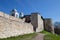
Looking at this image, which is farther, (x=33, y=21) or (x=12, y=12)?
(x=12, y=12)

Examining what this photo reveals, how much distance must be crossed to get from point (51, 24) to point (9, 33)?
71.6ft

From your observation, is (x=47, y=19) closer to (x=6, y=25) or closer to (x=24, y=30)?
(x=24, y=30)

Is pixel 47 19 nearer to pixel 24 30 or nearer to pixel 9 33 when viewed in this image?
pixel 24 30

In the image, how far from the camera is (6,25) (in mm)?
16781

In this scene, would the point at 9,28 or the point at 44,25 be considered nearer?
the point at 9,28

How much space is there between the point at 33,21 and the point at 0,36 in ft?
52.4

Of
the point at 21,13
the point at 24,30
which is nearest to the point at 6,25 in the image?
the point at 24,30

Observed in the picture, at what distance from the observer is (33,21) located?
3078 centimetres

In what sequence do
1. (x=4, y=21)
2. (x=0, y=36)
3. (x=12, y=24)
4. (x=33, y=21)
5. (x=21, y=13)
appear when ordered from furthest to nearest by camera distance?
(x=21, y=13), (x=33, y=21), (x=12, y=24), (x=4, y=21), (x=0, y=36)

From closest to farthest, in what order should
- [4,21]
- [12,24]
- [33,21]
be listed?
[4,21], [12,24], [33,21]

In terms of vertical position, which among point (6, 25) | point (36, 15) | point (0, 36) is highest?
point (36, 15)

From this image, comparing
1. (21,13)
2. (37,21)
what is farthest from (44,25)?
(21,13)

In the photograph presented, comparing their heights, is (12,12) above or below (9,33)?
above

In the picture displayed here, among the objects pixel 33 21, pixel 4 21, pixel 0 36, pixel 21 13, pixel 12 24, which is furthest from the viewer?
pixel 21 13
